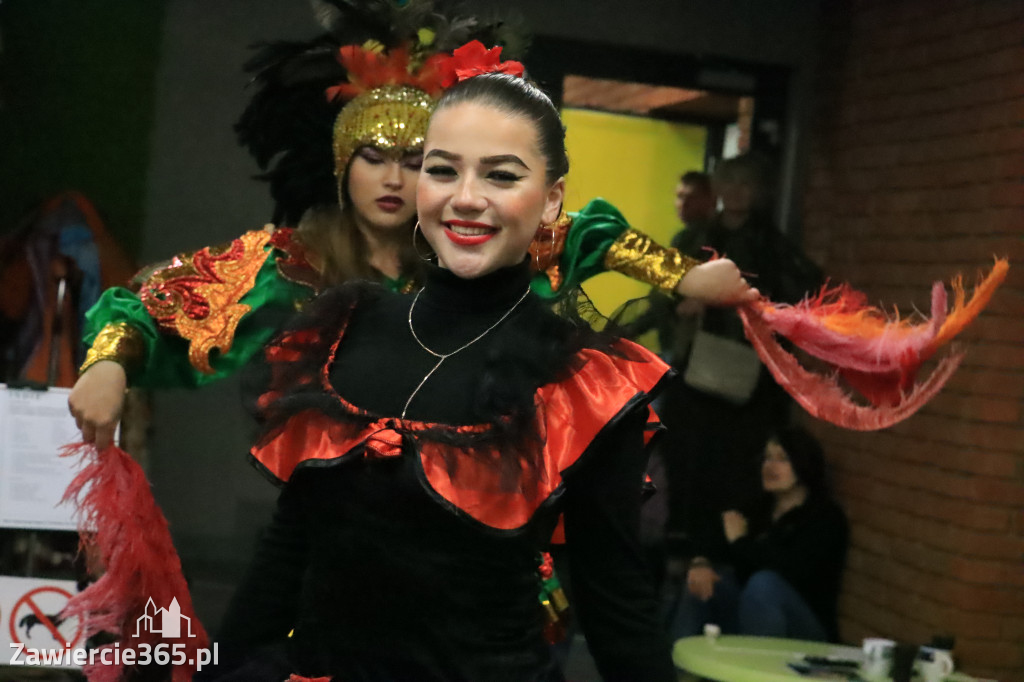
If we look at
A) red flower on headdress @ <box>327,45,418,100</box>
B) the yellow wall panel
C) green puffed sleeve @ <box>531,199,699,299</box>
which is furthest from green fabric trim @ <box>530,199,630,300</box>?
the yellow wall panel

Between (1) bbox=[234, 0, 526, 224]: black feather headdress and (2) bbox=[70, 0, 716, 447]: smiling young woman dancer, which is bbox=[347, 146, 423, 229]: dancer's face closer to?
(2) bbox=[70, 0, 716, 447]: smiling young woman dancer

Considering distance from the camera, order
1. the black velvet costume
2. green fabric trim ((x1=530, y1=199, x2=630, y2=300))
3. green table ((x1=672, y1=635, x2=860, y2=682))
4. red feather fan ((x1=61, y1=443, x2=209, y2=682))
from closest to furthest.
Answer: the black velvet costume → red feather fan ((x1=61, y1=443, x2=209, y2=682)) → green fabric trim ((x1=530, y1=199, x2=630, y2=300)) → green table ((x1=672, y1=635, x2=860, y2=682))

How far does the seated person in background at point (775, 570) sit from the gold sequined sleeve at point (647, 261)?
119 centimetres

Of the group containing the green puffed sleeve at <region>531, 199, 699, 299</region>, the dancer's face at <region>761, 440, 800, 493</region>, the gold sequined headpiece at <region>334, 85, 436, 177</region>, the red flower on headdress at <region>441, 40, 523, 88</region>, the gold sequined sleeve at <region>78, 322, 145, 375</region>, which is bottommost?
the dancer's face at <region>761, 440, 800, 493</region>

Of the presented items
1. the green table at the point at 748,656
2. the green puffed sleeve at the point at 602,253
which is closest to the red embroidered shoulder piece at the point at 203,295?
the green puffed sleeve at the point at 602,253

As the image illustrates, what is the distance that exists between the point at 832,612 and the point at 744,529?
370 mm

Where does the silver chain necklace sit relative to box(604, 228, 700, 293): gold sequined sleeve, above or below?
below

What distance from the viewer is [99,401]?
5.82 feet

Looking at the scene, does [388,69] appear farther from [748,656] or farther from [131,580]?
[748,656]

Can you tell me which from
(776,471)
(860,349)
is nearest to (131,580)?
(860,349)

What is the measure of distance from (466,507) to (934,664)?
203cm

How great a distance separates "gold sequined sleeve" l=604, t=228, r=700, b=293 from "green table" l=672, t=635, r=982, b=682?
939 millimetres

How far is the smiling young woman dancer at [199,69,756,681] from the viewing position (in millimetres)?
1152

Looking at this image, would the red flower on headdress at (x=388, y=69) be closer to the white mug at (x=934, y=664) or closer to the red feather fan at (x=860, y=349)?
the red feather fan at (x=860, y=349)
